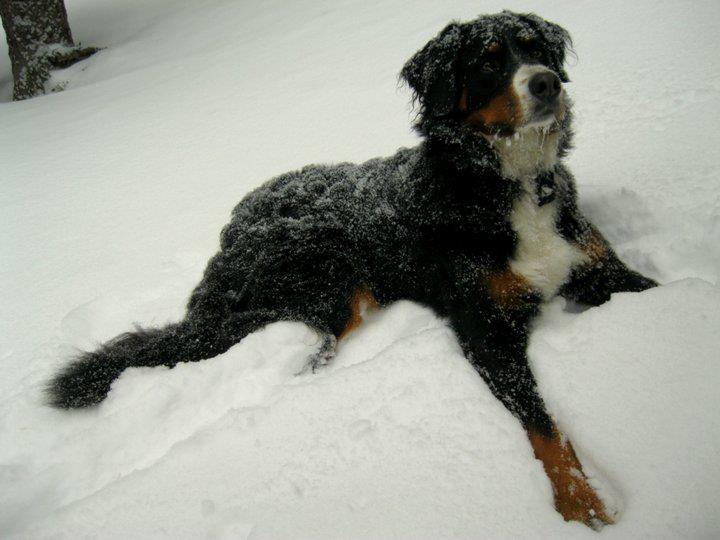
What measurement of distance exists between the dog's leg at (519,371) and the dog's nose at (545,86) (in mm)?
769

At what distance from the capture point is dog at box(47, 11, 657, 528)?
2023 millimetres

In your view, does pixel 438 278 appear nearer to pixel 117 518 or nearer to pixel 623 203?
pixel 623 203

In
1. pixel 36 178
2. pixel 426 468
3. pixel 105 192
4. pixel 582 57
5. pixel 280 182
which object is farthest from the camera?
pixel 36 178

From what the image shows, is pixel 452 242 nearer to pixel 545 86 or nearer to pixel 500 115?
pixel 500 115

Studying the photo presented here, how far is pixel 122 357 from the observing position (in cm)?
234

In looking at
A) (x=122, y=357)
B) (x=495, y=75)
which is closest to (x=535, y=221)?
(x=495, y=75)

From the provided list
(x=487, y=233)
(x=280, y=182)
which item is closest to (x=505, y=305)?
(x=487, y=233)

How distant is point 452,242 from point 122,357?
178 cm

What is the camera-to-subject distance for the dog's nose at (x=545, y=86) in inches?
75.5

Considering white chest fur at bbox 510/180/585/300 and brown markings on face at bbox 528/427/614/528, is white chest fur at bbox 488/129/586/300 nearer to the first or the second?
white chest fur at bbox 510/180/585/300

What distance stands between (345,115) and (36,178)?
11.3ft


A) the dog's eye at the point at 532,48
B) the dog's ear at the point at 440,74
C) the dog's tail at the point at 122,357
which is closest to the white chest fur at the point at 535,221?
the dog's ear at the point at 440,74

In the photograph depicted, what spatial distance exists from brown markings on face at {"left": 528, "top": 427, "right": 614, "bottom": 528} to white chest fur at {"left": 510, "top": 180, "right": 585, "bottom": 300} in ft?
2.45

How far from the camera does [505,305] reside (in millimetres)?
2025
